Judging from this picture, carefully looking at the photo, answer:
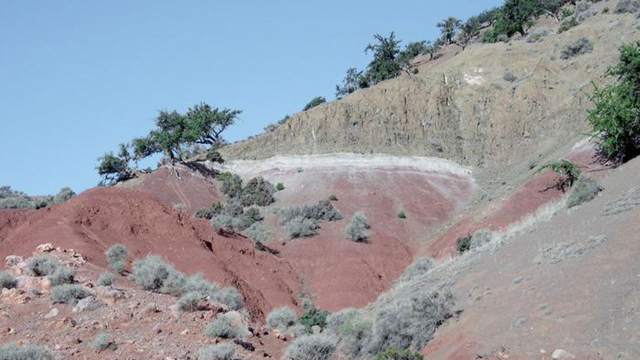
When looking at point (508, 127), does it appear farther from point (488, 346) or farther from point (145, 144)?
point (488, 346)

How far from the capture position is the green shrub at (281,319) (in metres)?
29.5

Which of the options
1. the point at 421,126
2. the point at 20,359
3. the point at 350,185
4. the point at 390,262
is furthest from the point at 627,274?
the point at 421,126

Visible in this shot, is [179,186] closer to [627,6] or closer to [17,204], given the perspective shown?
[17,204]

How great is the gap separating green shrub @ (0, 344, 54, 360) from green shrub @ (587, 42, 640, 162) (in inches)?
1053

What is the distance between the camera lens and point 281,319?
3008 centimetres

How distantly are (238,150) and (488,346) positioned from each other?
49438mm

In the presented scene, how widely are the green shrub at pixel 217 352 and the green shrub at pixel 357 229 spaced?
2775 cm

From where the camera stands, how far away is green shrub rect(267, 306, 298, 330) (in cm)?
2952

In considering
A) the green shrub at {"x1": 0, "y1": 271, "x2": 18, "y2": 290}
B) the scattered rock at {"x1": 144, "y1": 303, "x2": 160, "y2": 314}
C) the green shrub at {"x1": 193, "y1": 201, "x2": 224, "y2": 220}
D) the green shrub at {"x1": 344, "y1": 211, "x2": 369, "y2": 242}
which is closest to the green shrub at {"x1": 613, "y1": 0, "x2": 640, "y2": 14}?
the green shrub at {"x1": 344, "y1": 211, "x2": 369, "y2": 242}

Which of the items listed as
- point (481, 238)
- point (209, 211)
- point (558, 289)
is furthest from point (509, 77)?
point (558, 289)

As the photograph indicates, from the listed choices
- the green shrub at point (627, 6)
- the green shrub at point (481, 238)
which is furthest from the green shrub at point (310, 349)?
the green shrub at point (627, 6)

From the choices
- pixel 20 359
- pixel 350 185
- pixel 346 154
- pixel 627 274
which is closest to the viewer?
pixel 20 359

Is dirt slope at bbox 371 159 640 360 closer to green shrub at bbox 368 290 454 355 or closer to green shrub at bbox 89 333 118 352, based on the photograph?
green shrub at bbox 368 290 454 355

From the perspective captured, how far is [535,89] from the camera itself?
208 feet
